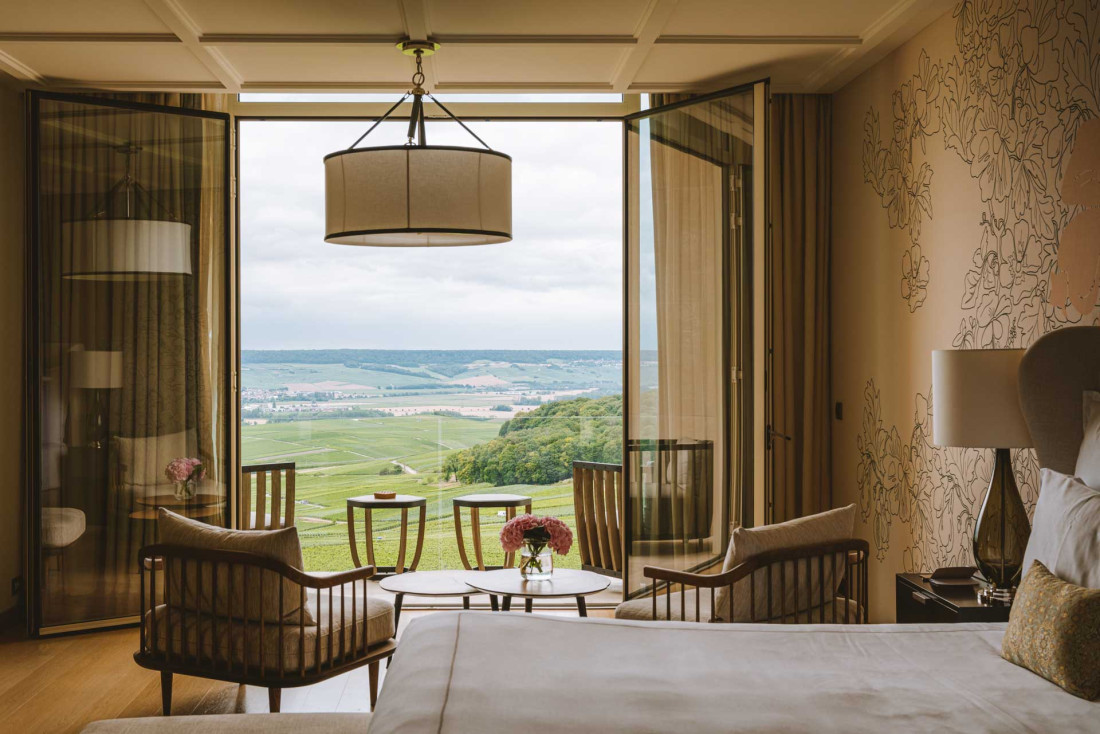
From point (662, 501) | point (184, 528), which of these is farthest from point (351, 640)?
point (662, 501)

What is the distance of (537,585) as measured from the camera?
159 inches

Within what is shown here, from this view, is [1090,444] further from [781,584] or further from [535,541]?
[535,541]

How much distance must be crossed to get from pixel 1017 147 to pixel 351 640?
296cm

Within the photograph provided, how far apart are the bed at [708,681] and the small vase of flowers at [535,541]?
1.57m

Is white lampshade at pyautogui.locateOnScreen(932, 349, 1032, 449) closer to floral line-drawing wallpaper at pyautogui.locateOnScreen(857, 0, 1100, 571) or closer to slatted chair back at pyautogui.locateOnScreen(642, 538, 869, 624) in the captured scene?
floral line-drawing wallpaper at pyautogui.locateOnScreen(857, 0, 1100, 571)

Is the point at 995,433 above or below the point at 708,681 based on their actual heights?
above

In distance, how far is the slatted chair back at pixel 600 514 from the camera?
5.71 metres

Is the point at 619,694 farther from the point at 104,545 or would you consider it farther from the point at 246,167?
the point at 246,167

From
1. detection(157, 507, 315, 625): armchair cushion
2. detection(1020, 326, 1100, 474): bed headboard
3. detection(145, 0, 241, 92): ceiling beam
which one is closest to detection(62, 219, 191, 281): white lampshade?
detection(145, 0, 241, 92): ceiling beam

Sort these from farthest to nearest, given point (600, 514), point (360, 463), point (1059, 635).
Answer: point (360, 463), point (600, 514), point (1059, 635)

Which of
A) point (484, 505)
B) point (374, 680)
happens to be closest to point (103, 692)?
point (374, 680)

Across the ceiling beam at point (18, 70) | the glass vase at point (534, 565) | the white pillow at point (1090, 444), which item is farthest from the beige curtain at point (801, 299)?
the ceiling beam at point (18, 70)

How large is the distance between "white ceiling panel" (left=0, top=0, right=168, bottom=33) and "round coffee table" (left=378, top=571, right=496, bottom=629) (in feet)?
8.39

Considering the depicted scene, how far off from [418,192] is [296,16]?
126cm
